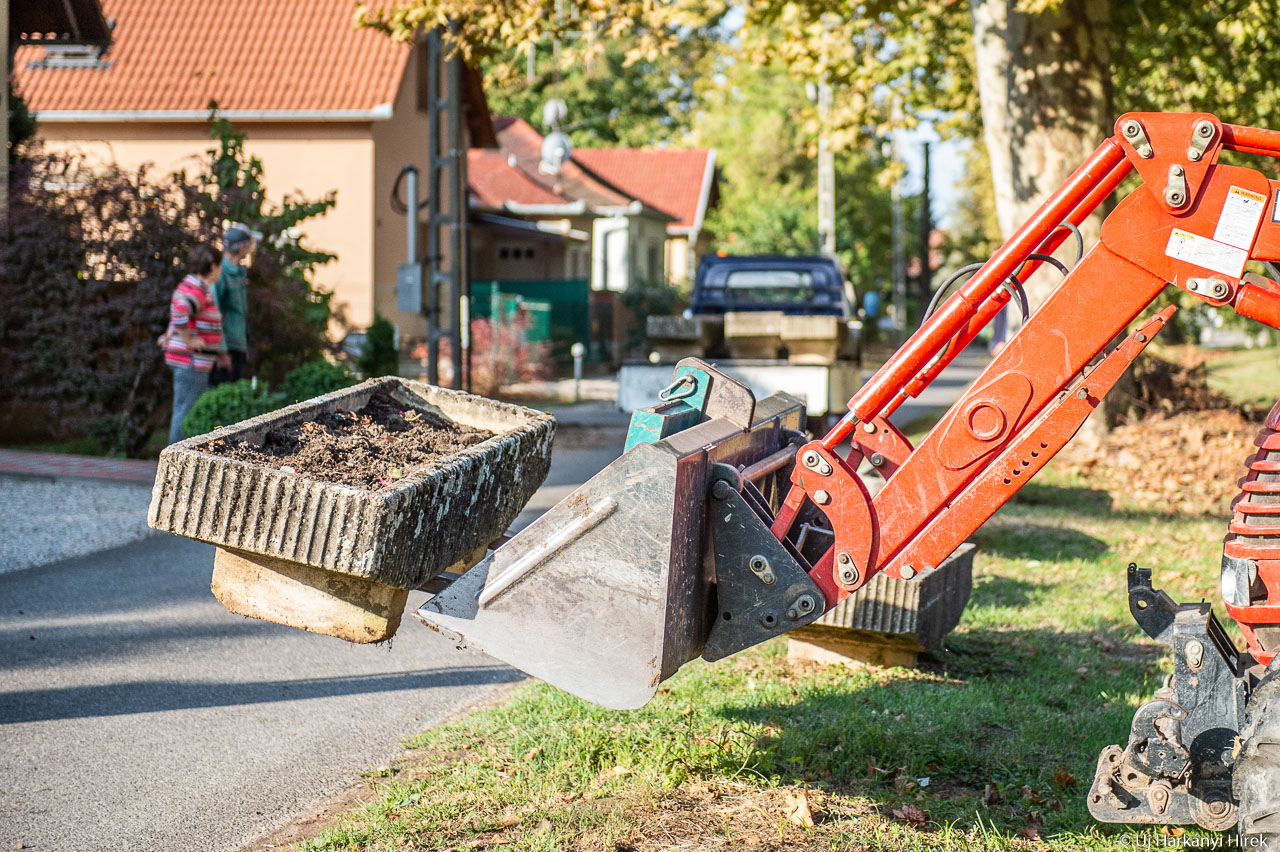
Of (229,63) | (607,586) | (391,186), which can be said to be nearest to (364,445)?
(607,586)

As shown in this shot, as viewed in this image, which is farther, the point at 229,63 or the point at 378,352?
the point at 229,63

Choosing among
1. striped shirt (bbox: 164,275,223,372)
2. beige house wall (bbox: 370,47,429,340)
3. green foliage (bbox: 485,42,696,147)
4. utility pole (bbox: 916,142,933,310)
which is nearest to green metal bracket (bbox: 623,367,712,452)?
striped shirt (bbox: 164,275,223,372)

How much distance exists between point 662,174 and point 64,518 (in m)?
40.0

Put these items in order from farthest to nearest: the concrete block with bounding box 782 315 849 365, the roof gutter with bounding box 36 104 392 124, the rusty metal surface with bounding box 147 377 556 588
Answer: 1. the roof gutter with bounding box 36 104 392 124
2. the concrete block with bounding box 782 315 849 365
3. the rusty metal surface with bounding box 147 377 556 588

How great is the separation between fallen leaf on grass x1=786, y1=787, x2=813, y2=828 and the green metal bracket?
128cm

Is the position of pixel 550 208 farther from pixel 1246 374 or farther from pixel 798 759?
pixel 798 759

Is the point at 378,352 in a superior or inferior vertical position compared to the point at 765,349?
inferior

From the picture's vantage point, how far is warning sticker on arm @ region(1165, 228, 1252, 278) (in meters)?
3.38

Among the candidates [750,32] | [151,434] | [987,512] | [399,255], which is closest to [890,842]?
[987,512]

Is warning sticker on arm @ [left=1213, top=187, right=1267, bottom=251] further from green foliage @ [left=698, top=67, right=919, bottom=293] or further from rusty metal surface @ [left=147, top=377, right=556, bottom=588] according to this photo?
green foliage @ [left=698, top=67, right=919, bottom=293]

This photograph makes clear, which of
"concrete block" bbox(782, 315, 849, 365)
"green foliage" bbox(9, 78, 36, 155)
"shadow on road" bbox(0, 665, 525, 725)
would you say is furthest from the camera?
"green foliage" bbox(9, 78, 36, 155)

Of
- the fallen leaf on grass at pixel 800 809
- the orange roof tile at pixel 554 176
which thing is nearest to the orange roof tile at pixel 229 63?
the orange roof tile at pixel 554 176

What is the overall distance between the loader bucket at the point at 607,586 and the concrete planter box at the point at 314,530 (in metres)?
0.28

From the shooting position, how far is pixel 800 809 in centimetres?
408
